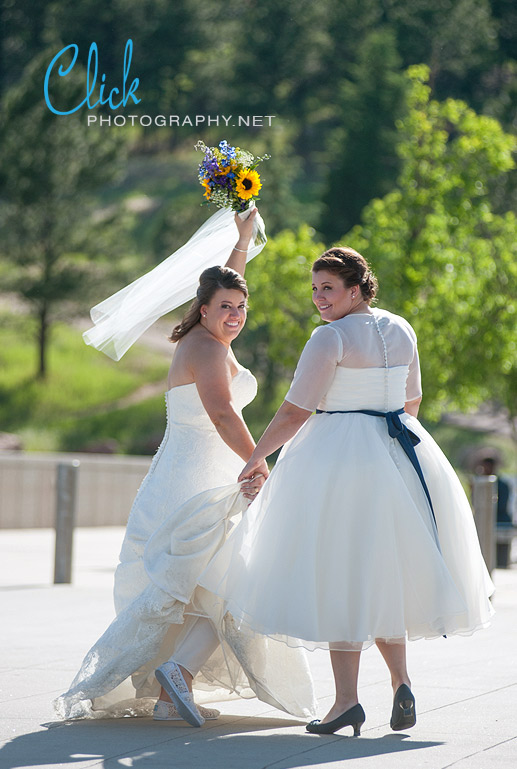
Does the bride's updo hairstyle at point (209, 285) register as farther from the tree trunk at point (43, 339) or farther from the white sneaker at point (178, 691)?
the tree trunk at point (43, 339)

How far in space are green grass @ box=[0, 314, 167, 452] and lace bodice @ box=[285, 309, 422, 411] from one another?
1276 inches

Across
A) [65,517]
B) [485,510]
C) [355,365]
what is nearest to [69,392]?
[65,517]

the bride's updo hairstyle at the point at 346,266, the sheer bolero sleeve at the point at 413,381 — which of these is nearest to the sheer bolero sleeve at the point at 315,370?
the bride's updo hairstyle at the point at 346,266

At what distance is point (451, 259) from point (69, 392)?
26.0m

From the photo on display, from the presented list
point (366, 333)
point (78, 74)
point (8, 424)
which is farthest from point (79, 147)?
point (366, 333)

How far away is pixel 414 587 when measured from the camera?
4750mm

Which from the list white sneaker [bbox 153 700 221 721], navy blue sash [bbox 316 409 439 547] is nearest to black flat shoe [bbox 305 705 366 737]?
white sneaker [bbox 153 700 221 721]

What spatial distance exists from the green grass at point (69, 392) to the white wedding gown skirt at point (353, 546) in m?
32.4

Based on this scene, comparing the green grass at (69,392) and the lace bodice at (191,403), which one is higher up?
the green grass at (69,392)

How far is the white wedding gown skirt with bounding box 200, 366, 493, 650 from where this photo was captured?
4.67 m

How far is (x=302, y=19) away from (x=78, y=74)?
97.5 feet

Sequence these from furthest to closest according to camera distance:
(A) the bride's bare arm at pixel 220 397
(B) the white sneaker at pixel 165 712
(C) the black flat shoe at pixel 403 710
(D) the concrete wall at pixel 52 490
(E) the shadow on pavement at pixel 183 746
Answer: (D) the concrete wall at pixel 52 490
(A) the bride's bare arm at pixel 220 397
(B) the white sneaker at pixel 165 712
(C) the black flat shoe at pixel 403 710
(E) the shadow on pavement at pixel 183 746

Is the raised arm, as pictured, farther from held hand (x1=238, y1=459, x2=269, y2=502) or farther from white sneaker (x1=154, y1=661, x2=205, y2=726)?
white sneaker (x1=154, y1=661, x2=205, y2=726)

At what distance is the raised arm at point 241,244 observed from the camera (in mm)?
5859
